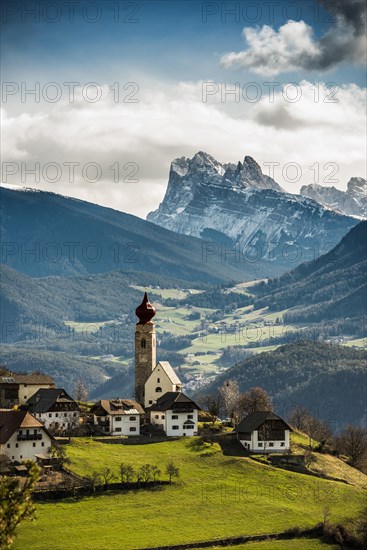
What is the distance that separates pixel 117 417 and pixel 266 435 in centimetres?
2134

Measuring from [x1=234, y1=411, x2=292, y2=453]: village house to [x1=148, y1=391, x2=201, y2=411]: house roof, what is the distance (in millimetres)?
9756

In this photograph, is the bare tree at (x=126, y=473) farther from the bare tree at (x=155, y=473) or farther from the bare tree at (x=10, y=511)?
the bare tree at (x=10, y=511)

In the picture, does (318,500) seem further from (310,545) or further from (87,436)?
(87,436)

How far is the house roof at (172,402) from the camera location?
591ft

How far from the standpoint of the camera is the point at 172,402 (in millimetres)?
180625

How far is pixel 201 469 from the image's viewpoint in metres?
160

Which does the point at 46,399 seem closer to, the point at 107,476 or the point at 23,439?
the point at 23,439

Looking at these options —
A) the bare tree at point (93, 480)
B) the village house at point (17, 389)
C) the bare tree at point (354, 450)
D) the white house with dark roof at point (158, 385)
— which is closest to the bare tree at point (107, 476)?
the bare tree at point (93, 480)

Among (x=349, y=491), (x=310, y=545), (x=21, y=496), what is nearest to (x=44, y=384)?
(x=349, y=491)

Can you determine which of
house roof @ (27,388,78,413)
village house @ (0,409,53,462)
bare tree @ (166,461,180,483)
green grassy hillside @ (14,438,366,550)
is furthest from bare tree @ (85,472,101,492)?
house roof @ (27,388,78,413)

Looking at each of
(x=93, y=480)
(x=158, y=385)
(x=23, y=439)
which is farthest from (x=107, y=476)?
(x=158, y=385)

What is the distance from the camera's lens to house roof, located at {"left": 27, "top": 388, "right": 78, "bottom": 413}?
175m

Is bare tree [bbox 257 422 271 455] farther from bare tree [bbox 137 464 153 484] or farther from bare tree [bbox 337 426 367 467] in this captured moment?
bare tree [bbox 137 464 153 484]

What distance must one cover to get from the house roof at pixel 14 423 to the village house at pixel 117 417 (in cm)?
2352
